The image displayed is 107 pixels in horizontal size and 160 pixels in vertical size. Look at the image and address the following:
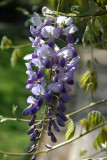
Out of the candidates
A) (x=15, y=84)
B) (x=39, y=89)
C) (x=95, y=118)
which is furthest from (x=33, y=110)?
(x=15, y=84)

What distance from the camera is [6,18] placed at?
9211 millimetres

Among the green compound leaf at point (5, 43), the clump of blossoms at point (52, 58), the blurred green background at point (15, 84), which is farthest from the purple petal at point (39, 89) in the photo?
the green compound leaf at point (5, 43)

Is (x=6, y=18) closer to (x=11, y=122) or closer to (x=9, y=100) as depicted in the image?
(x=9, y=100)

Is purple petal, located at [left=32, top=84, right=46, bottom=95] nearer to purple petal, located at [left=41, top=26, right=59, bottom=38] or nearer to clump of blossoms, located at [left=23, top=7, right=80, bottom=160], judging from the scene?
clump of blossoms, located at [left=23, top=7, right=80, bottom=160]

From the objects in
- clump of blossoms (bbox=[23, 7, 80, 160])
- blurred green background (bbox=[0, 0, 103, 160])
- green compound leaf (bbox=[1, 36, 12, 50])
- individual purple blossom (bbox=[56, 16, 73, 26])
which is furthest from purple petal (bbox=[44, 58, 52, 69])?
green compound leaf (bbox=[1, 36, 12, 50])

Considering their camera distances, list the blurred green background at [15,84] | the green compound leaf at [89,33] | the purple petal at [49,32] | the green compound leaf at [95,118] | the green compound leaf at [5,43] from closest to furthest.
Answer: the purple petal at [49,32], the green compound leaf at [89,33], the green compound leaf at [95,118], the green compound leaf at [5,43], the blurred green background at [15,84]

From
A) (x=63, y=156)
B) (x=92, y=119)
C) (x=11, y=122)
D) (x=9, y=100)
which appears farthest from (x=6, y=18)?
(x=92, y=119)

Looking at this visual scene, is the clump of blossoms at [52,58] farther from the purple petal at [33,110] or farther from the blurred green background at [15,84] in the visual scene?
the blurred green background at [15,84]

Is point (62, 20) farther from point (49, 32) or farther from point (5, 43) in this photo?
point (5, 43)

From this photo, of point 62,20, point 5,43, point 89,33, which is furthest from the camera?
point 5,43

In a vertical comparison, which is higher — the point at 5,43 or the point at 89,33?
the point at 5,43

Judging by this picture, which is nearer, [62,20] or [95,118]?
[62,20]

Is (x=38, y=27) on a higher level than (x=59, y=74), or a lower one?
higher

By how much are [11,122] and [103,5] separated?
8.81ft
